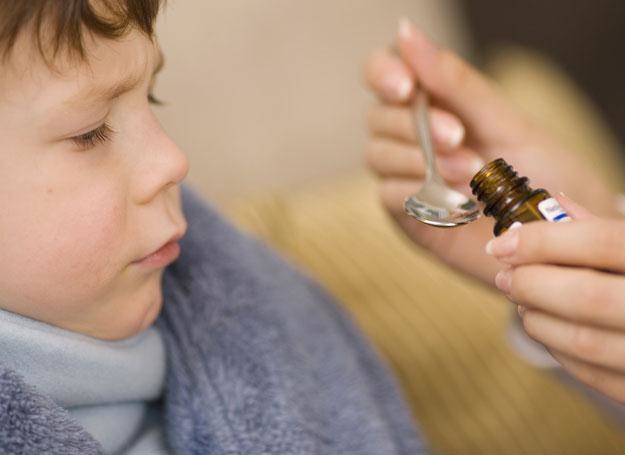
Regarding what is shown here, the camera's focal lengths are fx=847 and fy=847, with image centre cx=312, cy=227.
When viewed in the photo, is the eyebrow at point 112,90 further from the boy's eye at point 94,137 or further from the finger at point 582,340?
the finger at point 582,340

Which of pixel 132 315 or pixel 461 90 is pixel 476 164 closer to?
pixel 461 90

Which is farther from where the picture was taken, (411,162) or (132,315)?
(411,162)

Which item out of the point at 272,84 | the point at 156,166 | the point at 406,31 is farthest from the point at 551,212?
the point at 272,84

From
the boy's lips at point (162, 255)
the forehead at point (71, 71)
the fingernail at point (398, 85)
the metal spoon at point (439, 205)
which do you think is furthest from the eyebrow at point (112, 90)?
the fingernail at point (398, 85)

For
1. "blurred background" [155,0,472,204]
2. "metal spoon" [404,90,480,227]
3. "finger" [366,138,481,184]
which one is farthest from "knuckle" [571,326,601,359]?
"blurred background" [155,0,472,204]

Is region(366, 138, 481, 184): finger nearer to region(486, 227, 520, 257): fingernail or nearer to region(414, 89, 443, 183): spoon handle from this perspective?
region(414, 89, 443, 183): spoon handle

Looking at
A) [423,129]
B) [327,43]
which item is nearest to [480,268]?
[423,129]
